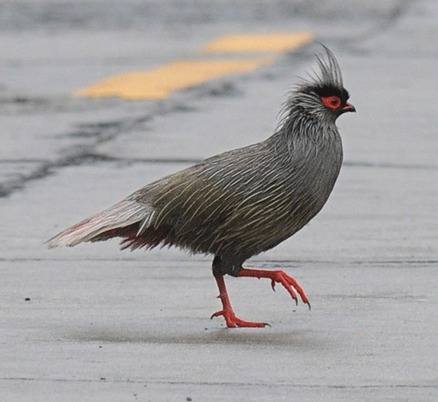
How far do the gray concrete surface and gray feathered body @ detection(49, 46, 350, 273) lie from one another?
1.28 ft

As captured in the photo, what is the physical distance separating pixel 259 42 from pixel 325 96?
1470cm

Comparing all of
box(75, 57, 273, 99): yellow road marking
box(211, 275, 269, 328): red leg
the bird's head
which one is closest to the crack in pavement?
box(211, 275, 269, 328): red leg

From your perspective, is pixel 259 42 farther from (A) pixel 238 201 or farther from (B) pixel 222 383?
(B) pixel 222 383

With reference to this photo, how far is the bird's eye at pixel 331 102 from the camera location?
303 inches

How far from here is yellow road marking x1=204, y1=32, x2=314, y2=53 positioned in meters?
21.3

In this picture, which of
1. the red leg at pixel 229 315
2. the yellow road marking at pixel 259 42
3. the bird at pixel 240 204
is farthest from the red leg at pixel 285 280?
the yellow road marking at pixel 259 42

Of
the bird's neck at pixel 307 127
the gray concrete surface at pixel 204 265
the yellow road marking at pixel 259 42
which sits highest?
the bird's neck at pixel 307 127

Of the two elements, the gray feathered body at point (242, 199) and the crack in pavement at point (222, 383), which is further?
the gray feathered body at point (242, 199)

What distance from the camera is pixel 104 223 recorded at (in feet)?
24.1

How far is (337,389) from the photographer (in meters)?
6.34

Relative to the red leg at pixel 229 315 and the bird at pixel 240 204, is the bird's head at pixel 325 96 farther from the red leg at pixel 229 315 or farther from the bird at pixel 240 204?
the red leg at pixel 229 315

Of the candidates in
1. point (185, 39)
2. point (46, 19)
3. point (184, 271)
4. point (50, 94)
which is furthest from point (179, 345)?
point (46, 19)

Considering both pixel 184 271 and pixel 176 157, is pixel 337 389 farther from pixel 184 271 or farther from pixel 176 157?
pixel 176 157

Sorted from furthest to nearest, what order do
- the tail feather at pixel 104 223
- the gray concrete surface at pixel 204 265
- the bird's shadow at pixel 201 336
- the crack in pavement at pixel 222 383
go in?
the tail feather at pixel 104 223
the bird's shadow at pixel 201 336
the gray concrete surface at pixel 204 265
the crack in pavement at pixel 222 383
